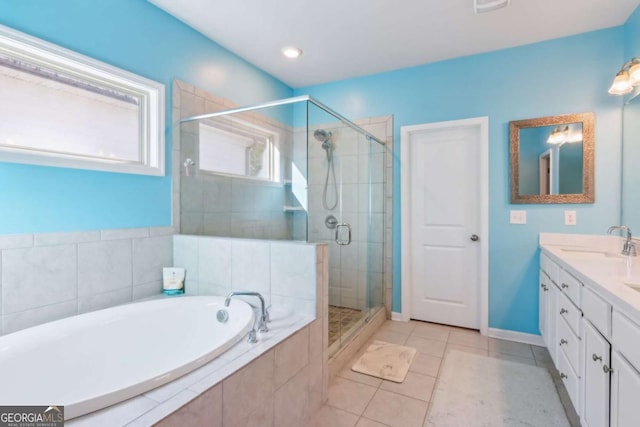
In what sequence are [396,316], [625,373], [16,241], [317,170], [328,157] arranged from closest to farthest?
Answer: [625,373]
[16,241]
[317,170]
[328,157]
[396,316]

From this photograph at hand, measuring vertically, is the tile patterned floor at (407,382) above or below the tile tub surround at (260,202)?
below

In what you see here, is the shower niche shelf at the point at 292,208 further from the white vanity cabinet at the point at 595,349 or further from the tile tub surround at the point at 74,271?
the white vanity cabinet at the point at 595,349

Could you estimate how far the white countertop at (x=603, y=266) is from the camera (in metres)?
1.17

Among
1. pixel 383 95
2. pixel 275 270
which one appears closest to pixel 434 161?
pixel 383 95

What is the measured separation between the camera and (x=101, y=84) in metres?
1.94

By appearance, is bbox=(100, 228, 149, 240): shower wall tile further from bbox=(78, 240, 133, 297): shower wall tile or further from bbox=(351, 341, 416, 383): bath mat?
bbox=(351, 341, 416, 383): bath mat

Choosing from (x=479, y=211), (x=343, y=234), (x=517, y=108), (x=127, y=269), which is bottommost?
(x=127, y=269)

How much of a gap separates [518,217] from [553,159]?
1.81 ft

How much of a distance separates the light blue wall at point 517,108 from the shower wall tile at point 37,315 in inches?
105

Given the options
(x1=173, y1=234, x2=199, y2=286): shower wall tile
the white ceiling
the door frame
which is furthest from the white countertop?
(x1=173, y1=234, x2=199, y2=286): shower wall tile

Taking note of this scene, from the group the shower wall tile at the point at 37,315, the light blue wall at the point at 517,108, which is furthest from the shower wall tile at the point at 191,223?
the light blue wall at the point at 517,108

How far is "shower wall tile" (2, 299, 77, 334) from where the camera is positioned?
1.53 meters

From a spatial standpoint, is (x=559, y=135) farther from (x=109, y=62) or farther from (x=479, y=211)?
(x=109, y=62)

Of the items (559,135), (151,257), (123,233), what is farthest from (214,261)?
(559,135)
